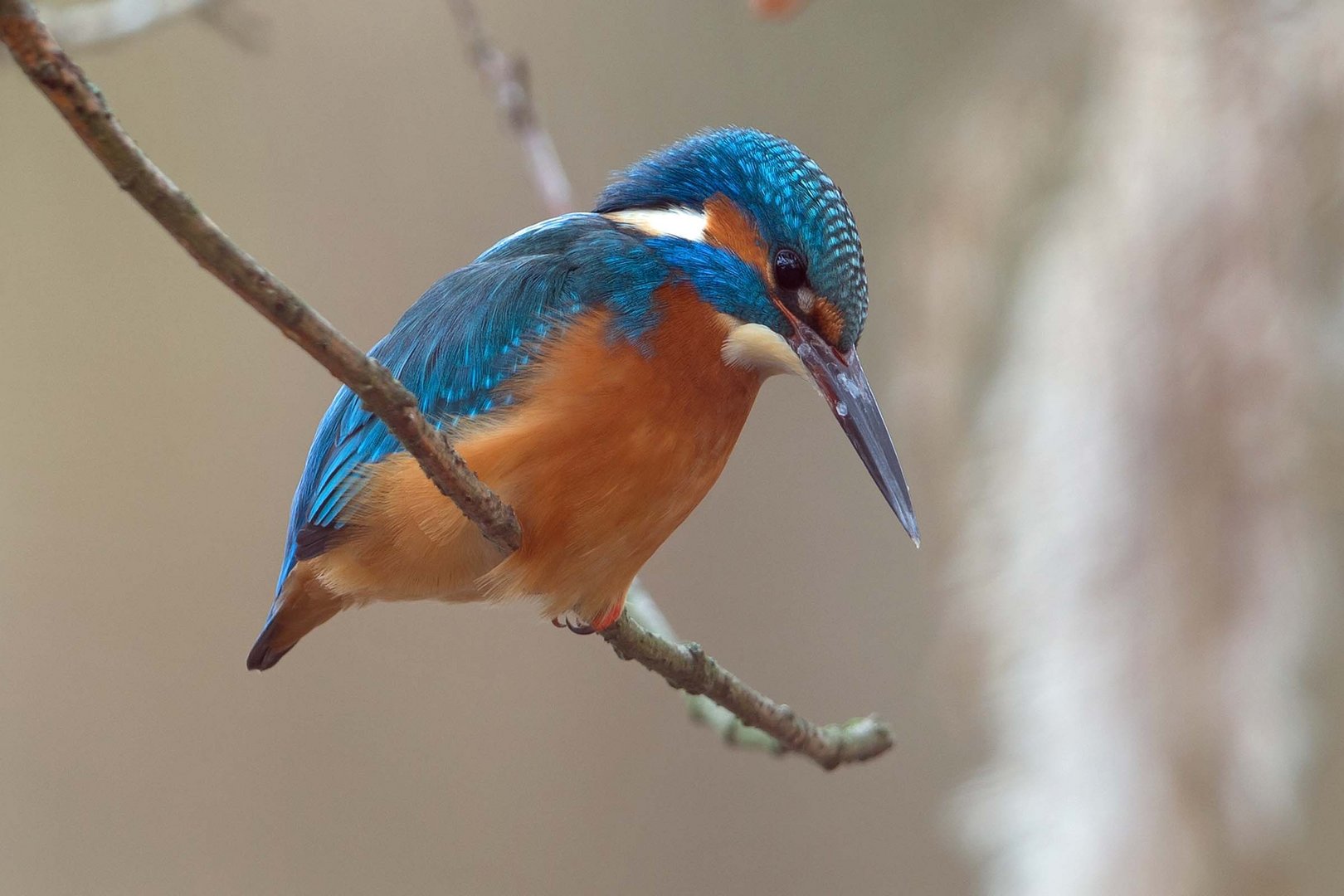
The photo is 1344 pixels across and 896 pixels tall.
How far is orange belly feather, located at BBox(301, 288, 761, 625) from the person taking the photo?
126cm

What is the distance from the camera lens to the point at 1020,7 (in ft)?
8.72

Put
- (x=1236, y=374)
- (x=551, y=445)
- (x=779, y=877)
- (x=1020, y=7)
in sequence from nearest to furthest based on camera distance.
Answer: (x=551, y=445)
(x=1236, y=374)
(x=1020, y=7)
(x=779, y=877)

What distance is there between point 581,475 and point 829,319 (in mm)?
299

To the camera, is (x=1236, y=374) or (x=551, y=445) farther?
(x=1236, y=374)

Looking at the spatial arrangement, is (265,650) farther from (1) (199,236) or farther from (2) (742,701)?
(1) (199,236)

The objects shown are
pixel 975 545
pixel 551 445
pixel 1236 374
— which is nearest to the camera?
pixel 551 445

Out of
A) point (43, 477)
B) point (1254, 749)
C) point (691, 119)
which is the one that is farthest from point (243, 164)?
point (1254, 749)

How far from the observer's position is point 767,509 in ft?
10.5

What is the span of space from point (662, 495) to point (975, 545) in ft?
3.98

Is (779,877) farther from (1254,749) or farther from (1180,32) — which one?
(1180,32)

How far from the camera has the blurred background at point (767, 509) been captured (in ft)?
6.70

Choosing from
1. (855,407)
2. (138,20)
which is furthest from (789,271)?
(138,20)

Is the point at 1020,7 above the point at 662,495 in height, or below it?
above

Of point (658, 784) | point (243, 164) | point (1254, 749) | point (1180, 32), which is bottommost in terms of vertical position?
point (658, 784)
